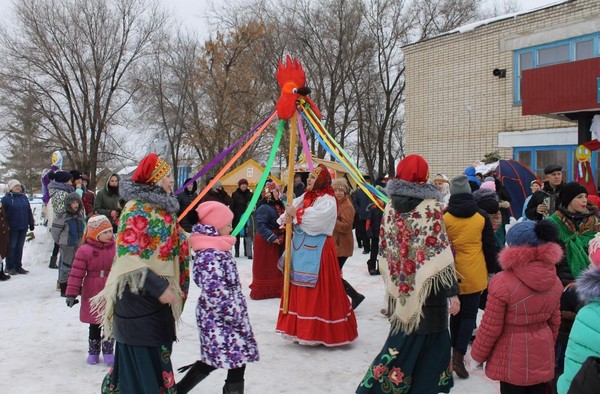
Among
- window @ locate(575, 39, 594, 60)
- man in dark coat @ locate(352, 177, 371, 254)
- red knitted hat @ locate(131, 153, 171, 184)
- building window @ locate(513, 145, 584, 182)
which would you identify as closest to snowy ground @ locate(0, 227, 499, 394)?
red knitted hat @ locate(131, 153, 171, 184)

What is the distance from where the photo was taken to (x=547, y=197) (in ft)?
22.5

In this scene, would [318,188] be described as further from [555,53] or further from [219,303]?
[555,53]

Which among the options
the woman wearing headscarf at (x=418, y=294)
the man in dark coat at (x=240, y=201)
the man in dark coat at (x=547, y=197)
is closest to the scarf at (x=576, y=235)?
the woman wearing headscarf at (x=418, y=294)

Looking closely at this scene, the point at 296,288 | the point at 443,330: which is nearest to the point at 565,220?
the point at 443,330

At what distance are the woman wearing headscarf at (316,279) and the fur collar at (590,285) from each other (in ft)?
11.3

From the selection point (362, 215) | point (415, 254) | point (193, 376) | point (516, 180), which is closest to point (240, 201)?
point (362, 215)

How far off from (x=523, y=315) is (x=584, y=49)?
1234cm

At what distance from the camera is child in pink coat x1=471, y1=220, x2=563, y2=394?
11.5 feet

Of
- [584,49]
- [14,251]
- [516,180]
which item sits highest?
[584,49]

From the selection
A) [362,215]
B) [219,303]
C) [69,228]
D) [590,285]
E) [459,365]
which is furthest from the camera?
[362,215]

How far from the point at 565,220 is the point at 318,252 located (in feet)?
7.82

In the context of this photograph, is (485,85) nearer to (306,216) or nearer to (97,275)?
(306,216)

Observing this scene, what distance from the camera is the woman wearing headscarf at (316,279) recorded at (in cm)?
570

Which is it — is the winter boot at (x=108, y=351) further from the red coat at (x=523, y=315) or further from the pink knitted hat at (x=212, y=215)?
the red coat at (x=523, y=315)
